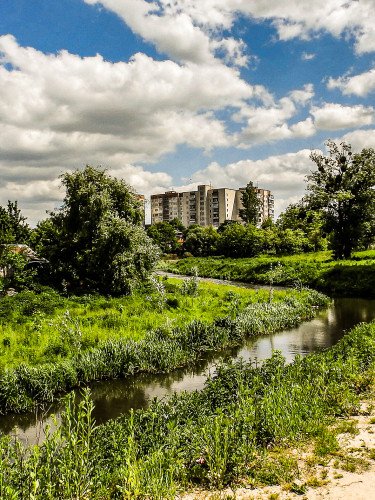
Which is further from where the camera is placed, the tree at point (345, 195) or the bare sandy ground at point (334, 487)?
the tree at point (345, 195)

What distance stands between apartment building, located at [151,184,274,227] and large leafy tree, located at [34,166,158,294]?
331 feet

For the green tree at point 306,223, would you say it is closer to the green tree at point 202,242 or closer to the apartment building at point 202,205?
the green tree at point 202,242

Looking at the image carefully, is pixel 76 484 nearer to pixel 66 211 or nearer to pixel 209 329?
pixel 209 329

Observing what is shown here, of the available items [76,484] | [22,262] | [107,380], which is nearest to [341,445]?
[76,484]

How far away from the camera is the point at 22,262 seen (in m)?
27.1

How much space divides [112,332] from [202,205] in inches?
5002

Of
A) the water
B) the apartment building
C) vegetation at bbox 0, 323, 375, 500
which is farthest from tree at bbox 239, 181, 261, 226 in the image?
vegetation at bbox 0, 323, 375, 500

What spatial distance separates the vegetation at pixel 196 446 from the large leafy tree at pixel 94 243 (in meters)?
17.0

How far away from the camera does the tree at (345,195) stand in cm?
4281

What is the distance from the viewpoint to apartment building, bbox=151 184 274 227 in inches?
5408

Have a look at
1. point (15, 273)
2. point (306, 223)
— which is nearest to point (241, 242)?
point (306, 223)

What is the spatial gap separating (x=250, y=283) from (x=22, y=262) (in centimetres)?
2602

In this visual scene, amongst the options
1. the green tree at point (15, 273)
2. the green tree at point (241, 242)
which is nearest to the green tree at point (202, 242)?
the green tree at point (241, 242)

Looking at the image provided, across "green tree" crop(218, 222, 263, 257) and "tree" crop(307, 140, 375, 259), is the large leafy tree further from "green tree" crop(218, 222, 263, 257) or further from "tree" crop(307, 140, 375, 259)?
"green tree" crop(218, 222, 263, 257)
